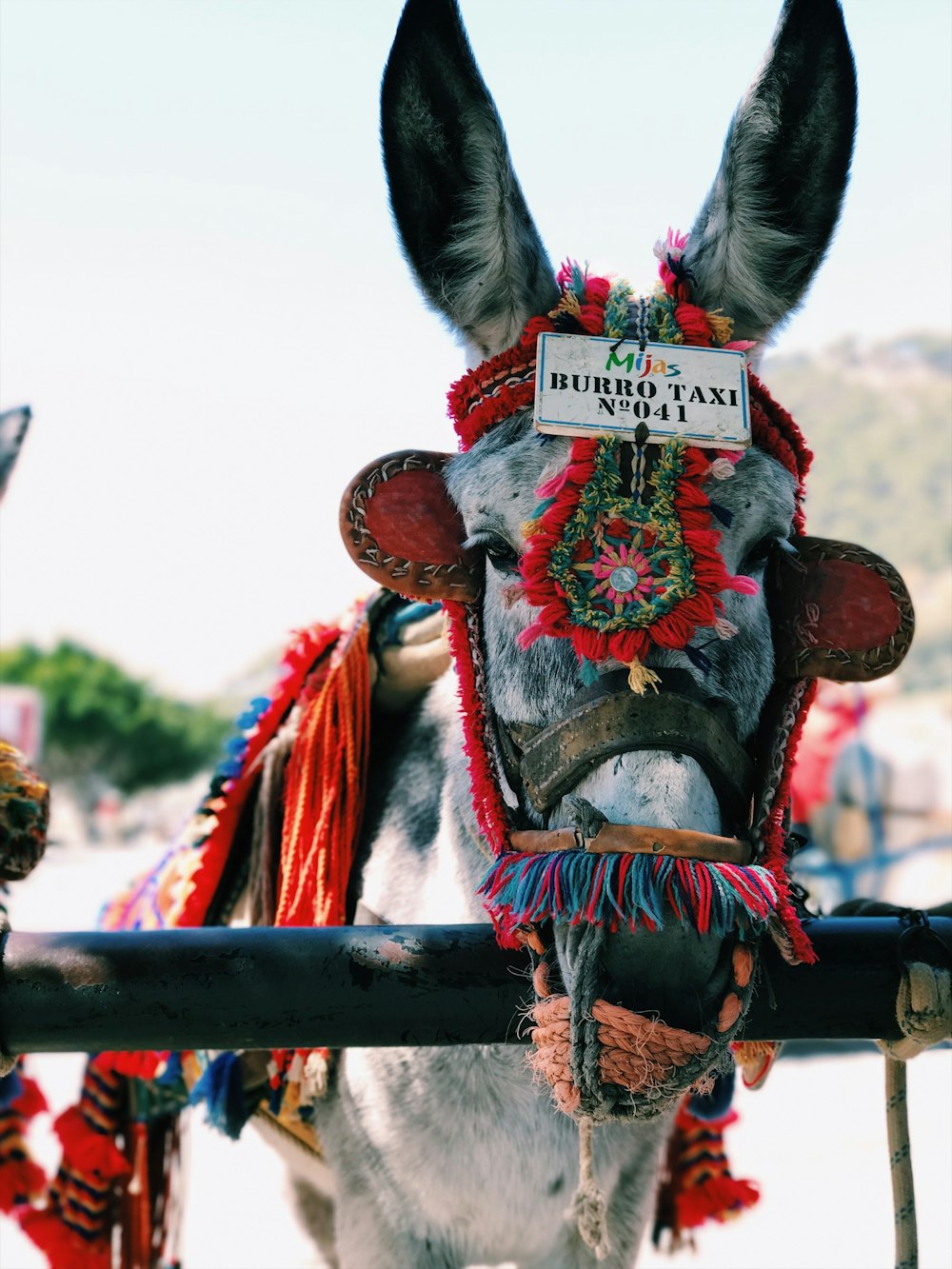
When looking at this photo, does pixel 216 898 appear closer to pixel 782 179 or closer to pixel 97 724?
pixel 782 179

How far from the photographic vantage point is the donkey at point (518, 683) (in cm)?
180

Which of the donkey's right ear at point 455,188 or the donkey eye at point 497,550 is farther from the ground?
the donkey's right ear at point 455,188

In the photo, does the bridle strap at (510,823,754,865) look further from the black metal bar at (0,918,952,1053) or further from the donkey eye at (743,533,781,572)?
the donkey eye at (743,533,781,572)

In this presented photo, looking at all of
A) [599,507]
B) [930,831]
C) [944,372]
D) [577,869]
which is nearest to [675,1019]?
[577,869]

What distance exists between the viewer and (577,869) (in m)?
1.70

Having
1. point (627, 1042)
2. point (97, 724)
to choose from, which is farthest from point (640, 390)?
point (97, 724)

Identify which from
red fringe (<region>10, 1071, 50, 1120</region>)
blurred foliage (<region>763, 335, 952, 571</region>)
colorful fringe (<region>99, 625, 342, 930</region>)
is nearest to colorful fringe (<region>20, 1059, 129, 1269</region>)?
red fringe (<region>10, 1071, 50, 1120</region>)

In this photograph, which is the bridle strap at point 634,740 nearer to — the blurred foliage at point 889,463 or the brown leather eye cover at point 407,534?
the brown leather eye cover at point 407,534

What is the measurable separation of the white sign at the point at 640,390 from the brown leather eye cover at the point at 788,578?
29cm

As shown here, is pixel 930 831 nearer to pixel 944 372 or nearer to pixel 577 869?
pixel 577 869

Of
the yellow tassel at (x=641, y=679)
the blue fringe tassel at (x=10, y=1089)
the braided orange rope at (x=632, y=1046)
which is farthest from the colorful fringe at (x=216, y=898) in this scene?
the yellow tassel at (x=641, y=679)

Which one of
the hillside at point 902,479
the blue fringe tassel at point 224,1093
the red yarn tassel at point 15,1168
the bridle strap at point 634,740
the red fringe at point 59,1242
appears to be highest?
the hillside at point 902,479

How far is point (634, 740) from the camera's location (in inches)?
70.1

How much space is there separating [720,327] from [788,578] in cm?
47
